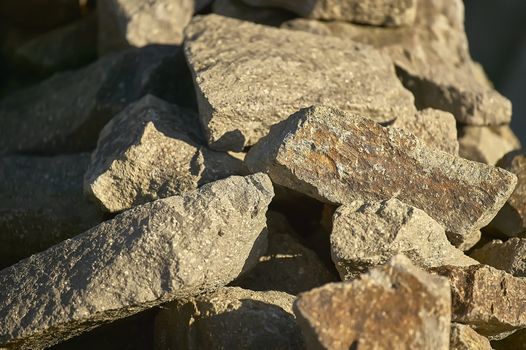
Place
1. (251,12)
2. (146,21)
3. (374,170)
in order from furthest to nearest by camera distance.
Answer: (251,12)
(146,21)
(374,170)

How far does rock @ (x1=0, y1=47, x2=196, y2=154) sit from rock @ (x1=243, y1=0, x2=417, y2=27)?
0.52 meters

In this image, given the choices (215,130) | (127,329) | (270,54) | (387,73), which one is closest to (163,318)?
(127,329)

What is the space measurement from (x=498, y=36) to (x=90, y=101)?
388 cm

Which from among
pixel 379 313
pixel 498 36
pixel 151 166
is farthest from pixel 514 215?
pixel 498 36

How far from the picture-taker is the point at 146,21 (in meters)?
3.23

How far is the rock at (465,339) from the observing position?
1979 millimetres

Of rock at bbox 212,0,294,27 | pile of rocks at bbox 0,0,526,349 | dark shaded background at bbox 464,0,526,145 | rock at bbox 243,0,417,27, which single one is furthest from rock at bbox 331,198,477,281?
dark shaded background at bbox 464,0,526,145

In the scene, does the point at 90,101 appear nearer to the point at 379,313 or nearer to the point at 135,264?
the point at 135,264

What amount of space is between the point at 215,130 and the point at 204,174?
0.48 ft

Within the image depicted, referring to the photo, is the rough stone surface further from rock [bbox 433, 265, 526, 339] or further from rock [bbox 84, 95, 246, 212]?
rock [bbox 433, 265, 526, 339]

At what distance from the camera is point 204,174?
7.79 ft

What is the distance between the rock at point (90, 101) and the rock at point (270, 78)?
0.20 m

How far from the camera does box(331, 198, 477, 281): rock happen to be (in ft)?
6.84

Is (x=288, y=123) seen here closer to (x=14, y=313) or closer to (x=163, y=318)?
(x=163, y=318)
